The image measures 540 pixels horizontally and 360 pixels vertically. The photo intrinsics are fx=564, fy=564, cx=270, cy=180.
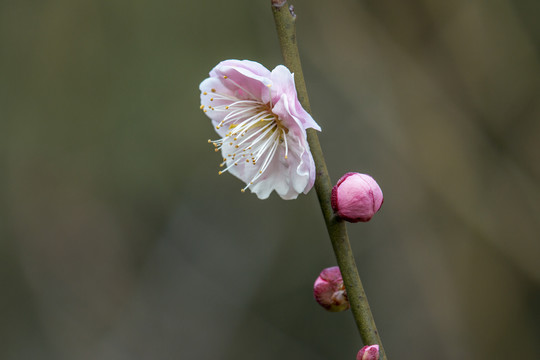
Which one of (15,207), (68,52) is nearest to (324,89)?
(68,52)

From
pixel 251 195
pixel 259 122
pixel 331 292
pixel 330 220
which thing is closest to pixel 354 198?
pixel 330 220

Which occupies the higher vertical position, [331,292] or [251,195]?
[331,292]

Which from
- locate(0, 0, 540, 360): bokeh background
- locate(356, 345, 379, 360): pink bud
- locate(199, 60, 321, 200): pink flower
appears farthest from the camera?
locate(0, 0, 540, 360): bokeh background

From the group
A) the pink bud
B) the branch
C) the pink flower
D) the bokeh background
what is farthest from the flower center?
the bokeh background

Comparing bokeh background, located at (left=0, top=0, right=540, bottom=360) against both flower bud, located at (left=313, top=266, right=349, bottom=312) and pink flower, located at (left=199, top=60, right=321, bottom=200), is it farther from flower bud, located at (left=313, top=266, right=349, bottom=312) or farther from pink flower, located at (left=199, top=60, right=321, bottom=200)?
flower bud, located at (left=313, top=266, right=349, bottom=312)

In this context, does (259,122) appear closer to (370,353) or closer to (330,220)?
(330,220)

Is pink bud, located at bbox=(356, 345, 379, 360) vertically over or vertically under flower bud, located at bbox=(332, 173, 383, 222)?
under

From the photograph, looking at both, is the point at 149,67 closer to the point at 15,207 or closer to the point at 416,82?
the point at 15,207
